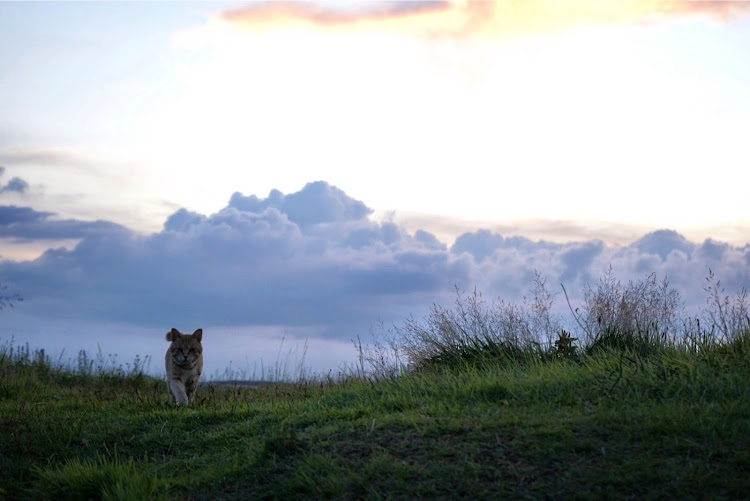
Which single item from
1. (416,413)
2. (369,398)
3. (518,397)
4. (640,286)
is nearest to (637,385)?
(518,397)

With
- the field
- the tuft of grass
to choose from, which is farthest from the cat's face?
the tuft of grass

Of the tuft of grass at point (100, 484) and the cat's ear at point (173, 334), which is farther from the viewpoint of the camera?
the cat's ear at point (173, 334)

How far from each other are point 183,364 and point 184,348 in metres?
0.25

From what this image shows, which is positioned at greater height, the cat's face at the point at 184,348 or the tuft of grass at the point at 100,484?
the cat's face at the point at 184,348

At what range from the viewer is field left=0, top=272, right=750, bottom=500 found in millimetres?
5547

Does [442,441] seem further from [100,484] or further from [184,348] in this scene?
[184,348]

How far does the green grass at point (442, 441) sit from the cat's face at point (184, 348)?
4.25ft

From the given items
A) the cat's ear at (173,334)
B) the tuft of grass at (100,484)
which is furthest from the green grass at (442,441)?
the cat's ear at (173,334)

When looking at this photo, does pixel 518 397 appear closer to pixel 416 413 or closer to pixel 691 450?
pixel 416 413

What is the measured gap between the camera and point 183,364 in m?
11.4

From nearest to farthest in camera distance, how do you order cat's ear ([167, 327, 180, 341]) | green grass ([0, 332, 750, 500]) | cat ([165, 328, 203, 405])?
green grass ([0, 332, 750, 500]) < cat ([165, 328, 203, 405]) < cat's ear ([167, 327, 180, 341])

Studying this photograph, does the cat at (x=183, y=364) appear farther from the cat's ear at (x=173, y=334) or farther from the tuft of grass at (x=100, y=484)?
the tuft of grass at (x=100, y=484)

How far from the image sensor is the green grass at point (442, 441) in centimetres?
553

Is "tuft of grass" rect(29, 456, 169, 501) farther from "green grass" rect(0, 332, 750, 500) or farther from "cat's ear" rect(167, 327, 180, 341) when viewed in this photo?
"cat's ear" rect(167, 327, 180, 341)
